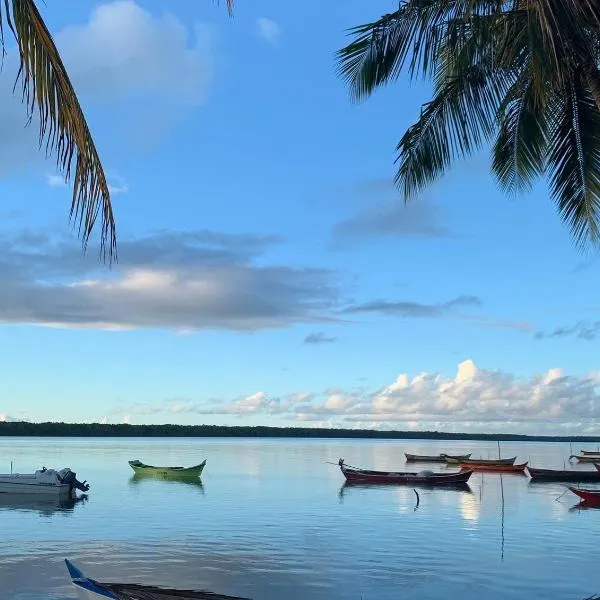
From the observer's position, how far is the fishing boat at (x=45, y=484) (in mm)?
47688

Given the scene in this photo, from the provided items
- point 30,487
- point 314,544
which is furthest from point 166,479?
point 314,544

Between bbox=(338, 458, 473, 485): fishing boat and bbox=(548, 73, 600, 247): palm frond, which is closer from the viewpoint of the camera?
bbox=(548, 73, 600, 247): palm frond

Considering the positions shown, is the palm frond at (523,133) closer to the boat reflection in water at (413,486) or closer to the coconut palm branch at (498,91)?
the coconut palm branch at (498,91)

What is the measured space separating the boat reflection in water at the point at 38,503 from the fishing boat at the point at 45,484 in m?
0.26

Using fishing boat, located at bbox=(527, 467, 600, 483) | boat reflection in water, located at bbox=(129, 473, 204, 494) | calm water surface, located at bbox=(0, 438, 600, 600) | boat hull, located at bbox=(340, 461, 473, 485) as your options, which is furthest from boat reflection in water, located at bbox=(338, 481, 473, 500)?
boat reflection in water, located at bbox=(129, 473, 204, 494)

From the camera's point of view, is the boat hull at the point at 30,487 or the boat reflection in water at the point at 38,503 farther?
the boat hull at the point at 30,487

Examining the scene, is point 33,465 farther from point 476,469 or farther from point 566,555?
point 566,555

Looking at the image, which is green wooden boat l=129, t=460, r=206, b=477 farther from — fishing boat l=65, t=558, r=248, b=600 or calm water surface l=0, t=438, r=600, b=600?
fishing boat l=65, t=558, r=248, b=600

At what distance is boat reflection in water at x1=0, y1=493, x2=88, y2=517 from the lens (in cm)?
4481

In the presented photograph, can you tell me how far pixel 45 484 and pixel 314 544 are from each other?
22.9 metres

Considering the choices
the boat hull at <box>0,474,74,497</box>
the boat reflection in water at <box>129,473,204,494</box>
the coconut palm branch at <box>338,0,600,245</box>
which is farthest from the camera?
the boat reflection in water at <box>129,473,204,494</box>

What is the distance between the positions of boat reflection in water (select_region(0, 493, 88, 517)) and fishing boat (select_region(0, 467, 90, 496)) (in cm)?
26

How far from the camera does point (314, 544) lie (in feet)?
107

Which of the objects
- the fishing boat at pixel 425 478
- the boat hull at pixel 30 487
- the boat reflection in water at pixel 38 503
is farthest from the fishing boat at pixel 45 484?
the fishing boat at pixel 425 478
